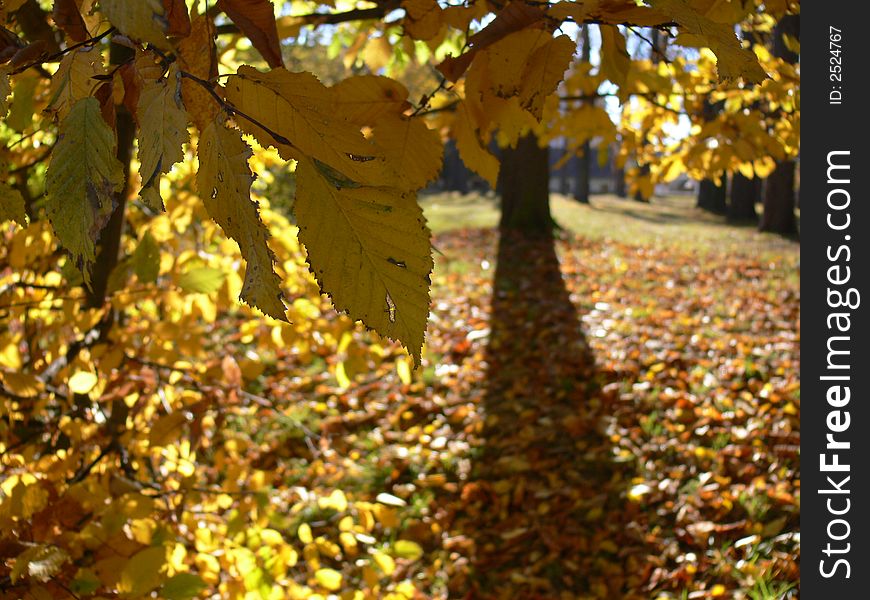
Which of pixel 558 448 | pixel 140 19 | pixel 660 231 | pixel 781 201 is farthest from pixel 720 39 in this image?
pixel 660 231

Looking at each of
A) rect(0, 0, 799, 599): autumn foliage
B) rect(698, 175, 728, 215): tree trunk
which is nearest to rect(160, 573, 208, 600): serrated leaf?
rect(0, 0, 799, 599): autumn foliage

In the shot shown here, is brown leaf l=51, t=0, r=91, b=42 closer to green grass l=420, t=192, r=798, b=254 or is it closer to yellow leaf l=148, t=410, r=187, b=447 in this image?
yellow leaf l=148, t=410, r=187, b=447

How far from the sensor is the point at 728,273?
7.85 meters

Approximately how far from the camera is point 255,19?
2.13 ft

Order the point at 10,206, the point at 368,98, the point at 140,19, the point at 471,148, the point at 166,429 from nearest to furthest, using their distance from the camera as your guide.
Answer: the point at 140,19, the point at 10,206, the point at 368,98, the point at 471,148, the point at 166,429

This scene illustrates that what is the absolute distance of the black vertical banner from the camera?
8.41 ft

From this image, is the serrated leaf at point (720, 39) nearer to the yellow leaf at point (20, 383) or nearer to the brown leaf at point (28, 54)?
the brown leaf at point (28, 54)

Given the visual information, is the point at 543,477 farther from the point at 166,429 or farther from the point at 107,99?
the point at 107,99

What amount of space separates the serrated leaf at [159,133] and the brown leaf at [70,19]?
0.71 feet

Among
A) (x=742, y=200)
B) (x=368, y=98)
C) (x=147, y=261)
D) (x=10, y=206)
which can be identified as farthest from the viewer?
(x=742, y=200)

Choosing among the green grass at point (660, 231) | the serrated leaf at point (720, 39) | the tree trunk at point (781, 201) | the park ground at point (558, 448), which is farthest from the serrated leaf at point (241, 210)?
the tree trunk at point (781, 201)

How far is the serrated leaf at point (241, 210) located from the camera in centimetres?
49

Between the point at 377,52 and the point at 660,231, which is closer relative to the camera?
the point at 377,52

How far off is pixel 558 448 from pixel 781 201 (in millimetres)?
9014
